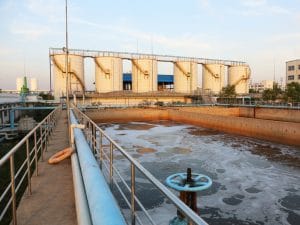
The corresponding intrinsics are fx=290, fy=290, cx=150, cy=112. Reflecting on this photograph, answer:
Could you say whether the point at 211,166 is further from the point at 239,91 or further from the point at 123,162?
the point at 239,91

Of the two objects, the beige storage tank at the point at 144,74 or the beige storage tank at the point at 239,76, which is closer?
the beige storage tank at the point at 144,74

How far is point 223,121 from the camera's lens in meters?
31.5

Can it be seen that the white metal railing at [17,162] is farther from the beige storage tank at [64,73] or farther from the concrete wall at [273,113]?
the beige storage tank at [64,73]

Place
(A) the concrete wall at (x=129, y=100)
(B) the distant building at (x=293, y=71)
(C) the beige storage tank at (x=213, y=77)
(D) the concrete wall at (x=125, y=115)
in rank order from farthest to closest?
1. (B) the distant building at (x=293, y=71)
2. (C) the beige storage tank at (x=213, y=77)
3. (A) the concrete wall at (x=129, y=100)
4. (D) the concrete wall at (x=125, y=115)

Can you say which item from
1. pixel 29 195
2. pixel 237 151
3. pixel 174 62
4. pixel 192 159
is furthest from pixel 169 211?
pixel 174 62

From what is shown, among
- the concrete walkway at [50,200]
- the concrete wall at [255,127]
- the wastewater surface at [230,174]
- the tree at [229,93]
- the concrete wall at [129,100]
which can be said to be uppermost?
the tree at [229,93]

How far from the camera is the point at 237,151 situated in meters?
20.0

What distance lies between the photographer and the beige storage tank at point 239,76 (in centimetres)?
6656

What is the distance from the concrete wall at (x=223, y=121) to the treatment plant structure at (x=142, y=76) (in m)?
8.85

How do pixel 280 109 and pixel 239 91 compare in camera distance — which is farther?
pixel 239 91

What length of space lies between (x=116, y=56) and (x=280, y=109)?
31.0 metres

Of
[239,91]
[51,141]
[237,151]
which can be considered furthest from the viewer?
[239,91]

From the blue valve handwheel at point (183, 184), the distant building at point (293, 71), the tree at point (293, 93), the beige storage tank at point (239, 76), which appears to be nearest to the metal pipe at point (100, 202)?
the blue valve handwheel at point (183, 184)

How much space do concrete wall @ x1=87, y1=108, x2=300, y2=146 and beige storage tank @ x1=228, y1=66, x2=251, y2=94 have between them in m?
22.9
